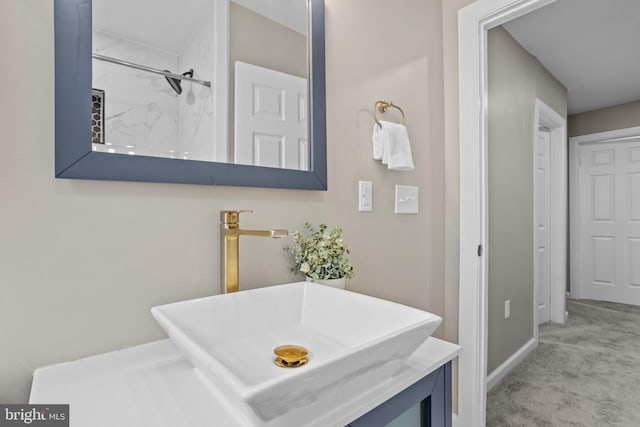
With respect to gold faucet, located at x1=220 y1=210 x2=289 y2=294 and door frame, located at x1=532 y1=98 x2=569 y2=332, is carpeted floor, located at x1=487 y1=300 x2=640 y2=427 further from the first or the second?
gold faucet, located at x1=220 y1=210 x2=289 y2=294

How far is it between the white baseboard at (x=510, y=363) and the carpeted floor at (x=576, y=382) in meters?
0.03

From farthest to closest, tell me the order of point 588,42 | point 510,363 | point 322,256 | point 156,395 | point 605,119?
point 605,119, point 588,42, point 510,363, point 322,256, point 156,395

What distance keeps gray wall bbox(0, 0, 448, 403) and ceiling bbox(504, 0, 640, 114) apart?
5.49 ft

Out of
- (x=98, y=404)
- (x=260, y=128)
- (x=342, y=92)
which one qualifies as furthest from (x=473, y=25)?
(x=98, y=404)

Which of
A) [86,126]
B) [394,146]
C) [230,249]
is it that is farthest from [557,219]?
[86,126]

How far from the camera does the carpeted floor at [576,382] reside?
1808mm

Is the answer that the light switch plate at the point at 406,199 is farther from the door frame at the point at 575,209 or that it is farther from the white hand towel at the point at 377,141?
the door frame at the point at 575,209

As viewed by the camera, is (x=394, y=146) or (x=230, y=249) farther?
(x=394, y=146)

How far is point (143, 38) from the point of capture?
81 cm

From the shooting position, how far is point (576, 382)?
2166 millimetres

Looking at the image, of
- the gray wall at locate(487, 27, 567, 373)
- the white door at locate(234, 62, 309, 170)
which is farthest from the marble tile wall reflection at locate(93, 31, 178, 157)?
the gray wall at locate(487, 27, 567, 373)

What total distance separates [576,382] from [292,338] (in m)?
2.32

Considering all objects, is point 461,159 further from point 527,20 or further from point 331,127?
point 527,20

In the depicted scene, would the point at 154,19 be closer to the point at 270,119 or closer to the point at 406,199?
the point at 270,119
